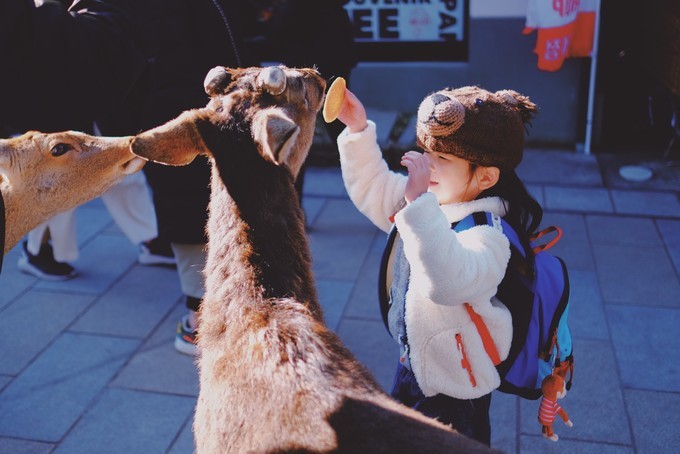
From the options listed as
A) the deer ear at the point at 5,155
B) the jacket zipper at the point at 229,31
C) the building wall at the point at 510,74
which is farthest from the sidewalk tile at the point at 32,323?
the building wall at the point at 510,74

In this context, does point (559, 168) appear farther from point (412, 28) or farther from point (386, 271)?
point (386, 271)

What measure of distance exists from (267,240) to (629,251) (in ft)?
14.0

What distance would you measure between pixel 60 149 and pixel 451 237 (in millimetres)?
1810

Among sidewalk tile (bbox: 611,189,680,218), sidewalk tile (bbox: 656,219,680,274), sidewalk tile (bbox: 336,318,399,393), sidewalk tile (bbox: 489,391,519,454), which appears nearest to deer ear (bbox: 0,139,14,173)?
sidewalk tile (bbox: 336,318,399,393)

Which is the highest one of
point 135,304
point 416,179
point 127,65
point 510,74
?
point 127,65

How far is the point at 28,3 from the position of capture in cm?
335

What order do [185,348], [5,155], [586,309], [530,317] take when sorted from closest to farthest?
[530,317], [5,155], [185,348], [586,309]

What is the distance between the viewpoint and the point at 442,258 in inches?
89.7

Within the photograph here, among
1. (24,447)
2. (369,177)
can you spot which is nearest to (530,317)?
(369,177)

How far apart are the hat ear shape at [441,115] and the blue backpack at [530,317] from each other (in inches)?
13.2

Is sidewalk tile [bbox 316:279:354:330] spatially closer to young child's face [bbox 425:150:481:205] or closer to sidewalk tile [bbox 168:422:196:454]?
sidewalk tile [bbox 168:422:196:454]

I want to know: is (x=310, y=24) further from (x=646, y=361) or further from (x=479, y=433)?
(x=479, y=433)

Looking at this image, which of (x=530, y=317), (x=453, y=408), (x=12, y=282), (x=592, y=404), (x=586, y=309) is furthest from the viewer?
(x=12, y=282)

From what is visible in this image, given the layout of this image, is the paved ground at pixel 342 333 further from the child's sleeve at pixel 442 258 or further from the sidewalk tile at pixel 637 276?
the child's sleeve at pixel 442 258
